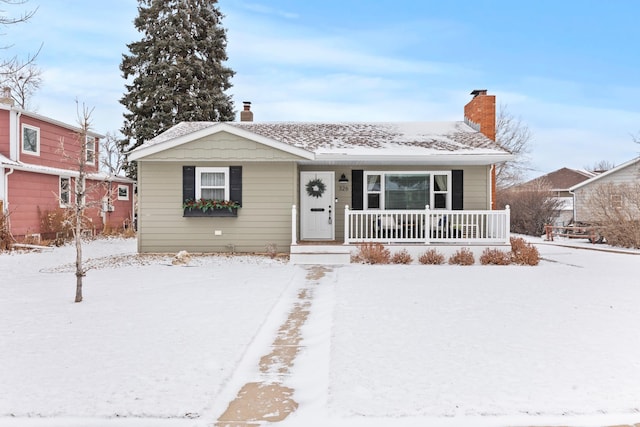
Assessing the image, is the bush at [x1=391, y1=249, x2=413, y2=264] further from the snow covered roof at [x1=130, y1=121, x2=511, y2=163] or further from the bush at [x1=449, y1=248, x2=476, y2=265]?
the snow covered roof at [x1=130, y1=121, x2=511, y2=163]

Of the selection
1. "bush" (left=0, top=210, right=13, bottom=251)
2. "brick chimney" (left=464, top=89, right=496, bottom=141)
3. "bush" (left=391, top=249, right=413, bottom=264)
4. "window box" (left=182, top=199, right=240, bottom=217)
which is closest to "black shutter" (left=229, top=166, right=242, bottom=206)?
"window box" (left=182, top=199, right=240, bottom=217)

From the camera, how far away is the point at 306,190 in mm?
13250

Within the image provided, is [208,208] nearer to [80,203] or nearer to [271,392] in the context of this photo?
[80,203]

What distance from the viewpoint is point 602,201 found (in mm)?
17625

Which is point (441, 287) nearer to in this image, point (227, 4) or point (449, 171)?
point (449, 171)

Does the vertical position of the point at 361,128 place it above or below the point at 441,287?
above

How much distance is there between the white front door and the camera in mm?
13242

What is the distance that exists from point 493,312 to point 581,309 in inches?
54.4

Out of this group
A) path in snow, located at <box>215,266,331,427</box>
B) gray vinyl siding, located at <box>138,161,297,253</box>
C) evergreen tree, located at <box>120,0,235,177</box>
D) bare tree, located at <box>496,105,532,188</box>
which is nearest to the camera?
path in snow, located at <box>215,266,331,427</box>

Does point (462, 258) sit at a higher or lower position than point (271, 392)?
higher

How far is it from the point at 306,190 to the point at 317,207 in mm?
609

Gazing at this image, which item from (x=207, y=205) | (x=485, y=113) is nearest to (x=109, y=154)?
(x=207, y=205)

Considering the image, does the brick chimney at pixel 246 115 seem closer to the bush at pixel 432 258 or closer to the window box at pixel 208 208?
the window box at pixel 208 208

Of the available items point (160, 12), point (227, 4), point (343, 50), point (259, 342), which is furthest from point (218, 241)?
point (227, 4)
